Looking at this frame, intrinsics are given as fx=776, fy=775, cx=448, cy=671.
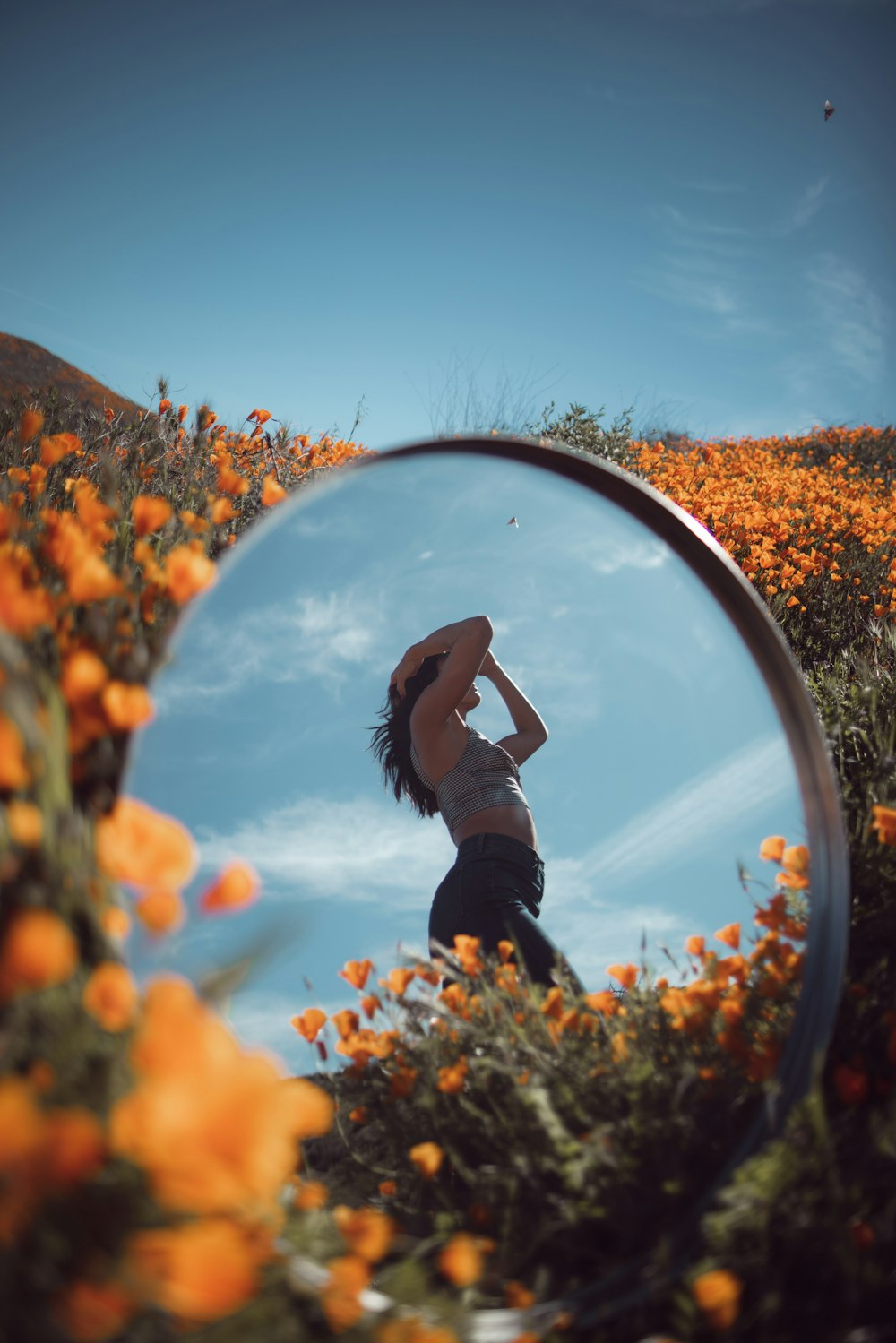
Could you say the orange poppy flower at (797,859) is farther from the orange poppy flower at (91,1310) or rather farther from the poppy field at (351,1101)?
the orange poppy flower at (91,1310)

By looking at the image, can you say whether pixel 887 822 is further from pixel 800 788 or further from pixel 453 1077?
pixel 453 1077

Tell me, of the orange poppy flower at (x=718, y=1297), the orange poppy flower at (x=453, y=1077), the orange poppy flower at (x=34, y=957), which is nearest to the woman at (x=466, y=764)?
the orange poppy flower at (x=453, y=1077)

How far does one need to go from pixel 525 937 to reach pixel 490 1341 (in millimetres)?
1199

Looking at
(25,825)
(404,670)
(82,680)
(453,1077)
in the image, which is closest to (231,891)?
(25,825)

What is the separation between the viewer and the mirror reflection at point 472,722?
171 centimetres

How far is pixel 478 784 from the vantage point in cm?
265

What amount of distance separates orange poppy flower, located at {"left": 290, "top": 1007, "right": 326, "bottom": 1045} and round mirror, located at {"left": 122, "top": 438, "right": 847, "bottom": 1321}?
80mm

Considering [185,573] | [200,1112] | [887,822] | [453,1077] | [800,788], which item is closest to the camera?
[200,1112]

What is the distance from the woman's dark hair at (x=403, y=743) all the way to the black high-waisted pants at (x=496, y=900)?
0.68ft

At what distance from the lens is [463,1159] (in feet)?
4.87

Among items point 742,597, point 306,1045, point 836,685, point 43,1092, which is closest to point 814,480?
point 836,685

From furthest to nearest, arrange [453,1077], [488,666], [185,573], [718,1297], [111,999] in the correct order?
[488,666], [453,1077], [185,573], [718,1297], [111,999]

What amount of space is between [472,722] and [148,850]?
202 cm

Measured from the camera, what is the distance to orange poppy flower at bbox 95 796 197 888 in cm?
71
